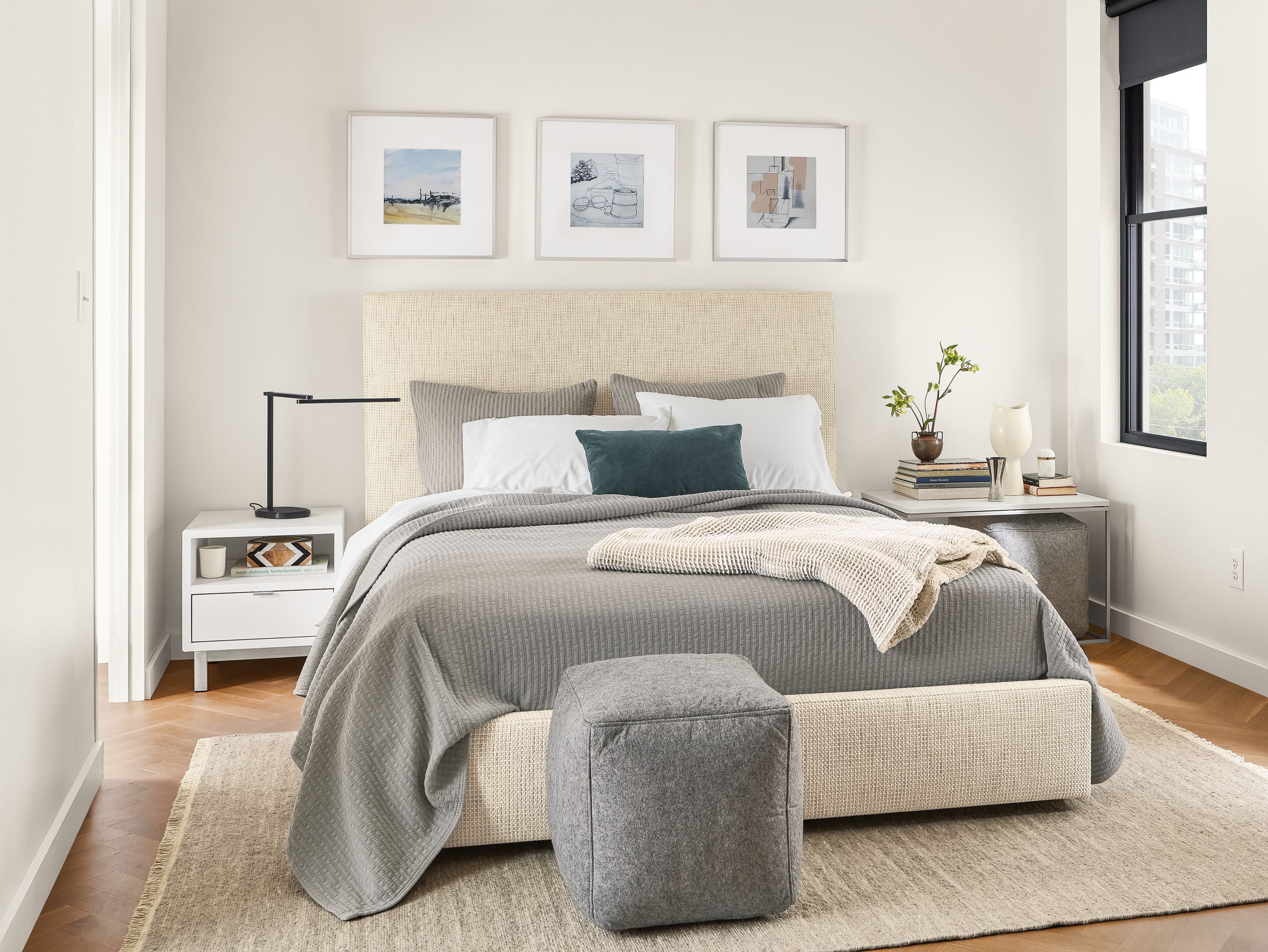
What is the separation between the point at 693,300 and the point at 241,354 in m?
1.74

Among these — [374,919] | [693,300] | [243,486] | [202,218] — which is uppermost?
[202,218]

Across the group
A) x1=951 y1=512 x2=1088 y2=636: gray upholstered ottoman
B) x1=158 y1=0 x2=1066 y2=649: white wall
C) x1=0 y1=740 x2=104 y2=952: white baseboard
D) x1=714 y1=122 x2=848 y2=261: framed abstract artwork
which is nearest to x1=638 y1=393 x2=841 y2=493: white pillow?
x1=158 y1=0 x2=1066 y2=649: white wall

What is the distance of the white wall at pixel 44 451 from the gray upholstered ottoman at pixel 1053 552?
2992mm

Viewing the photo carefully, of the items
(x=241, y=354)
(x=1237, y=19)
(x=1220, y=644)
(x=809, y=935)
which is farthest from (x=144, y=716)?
(x=1237, y=19)

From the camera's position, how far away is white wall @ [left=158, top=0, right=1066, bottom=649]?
4031 mm

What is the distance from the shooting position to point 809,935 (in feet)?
6.66

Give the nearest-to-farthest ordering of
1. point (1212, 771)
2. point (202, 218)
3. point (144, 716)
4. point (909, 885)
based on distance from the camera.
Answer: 1. point (909, 885)
2. point (1212, 771)
3. point (144, 716)
4. point (202, 218)

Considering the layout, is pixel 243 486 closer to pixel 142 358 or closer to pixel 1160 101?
pixel 142 358

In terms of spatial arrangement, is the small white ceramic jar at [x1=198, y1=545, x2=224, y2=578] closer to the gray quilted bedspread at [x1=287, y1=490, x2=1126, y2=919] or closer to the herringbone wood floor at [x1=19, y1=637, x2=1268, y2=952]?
the herringbone wood floor at [x1=19, y1=637, x2=1268, y2=952]

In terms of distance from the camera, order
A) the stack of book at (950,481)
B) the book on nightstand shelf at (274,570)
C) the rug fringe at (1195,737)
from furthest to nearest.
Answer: the stack of book at (950,481) < the book on nightstand shelf at (274,570) < the rug fringe at (1195,737)

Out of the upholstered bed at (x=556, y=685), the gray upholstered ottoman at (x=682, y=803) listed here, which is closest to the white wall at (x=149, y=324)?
Answer: the upholstered bed at (x=556, y=685)

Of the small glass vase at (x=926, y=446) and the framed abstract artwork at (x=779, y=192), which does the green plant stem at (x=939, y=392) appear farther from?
the framed abstract artwork at (x=779, y=192)

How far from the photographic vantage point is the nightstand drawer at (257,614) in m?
3.63

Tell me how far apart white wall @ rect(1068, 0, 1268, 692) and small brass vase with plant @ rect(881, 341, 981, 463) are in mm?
519
